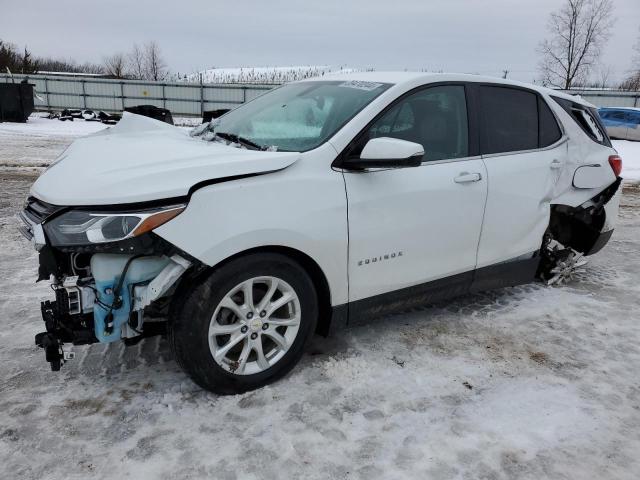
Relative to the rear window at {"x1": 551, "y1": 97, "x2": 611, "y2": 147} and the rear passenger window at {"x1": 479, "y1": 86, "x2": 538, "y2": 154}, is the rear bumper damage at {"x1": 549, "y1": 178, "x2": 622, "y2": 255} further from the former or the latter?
the rear passenger window at {"x1": 479, "y1": 86, "x2": 538, "y2": 154}

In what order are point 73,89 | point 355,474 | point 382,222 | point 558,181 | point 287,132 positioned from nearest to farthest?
1. point 355,474
2. point 382,222
3. point 287,132
4. point 558,181
5. point 73,89

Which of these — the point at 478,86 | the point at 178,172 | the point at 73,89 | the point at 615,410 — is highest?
the point at 73,89

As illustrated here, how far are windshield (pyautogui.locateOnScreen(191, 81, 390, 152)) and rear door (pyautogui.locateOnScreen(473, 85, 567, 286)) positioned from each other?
0.95 m

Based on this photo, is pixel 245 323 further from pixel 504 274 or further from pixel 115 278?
pixel 504 274

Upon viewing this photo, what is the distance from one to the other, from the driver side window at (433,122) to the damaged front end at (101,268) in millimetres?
1436

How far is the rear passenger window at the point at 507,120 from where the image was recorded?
363 cm

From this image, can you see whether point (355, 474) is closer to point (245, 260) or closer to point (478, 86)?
point (245, 260)

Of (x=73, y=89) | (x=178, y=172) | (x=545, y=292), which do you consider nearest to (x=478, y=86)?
(x=545, y=292)

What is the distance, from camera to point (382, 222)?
3000 millimetres

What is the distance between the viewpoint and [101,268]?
2422 millimetres

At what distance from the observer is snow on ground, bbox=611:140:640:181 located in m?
12.6

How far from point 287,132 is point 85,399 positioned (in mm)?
1904

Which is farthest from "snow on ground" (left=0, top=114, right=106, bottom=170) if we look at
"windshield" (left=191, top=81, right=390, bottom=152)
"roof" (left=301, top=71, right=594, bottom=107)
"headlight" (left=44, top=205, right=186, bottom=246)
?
"headlight" (left=44, top=205, right=186, bottom=246)

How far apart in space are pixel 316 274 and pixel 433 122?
4.30 ft
